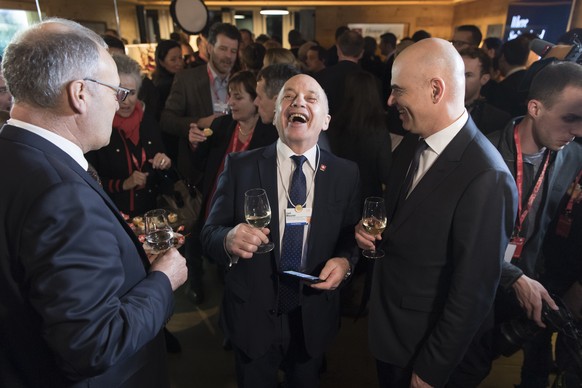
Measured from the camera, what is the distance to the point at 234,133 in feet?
8.70

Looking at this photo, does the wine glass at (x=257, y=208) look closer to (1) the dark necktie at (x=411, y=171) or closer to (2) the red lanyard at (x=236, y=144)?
(1) the dark necktie at (x=411, y=171)

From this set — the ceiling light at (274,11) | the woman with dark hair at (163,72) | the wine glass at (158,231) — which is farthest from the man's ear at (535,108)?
the ceiling light at (274,11)

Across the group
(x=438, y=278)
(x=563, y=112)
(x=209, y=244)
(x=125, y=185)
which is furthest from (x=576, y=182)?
(x=125, y=185)

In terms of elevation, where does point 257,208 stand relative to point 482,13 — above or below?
below

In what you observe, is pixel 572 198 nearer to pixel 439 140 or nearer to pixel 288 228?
pixel 439 140

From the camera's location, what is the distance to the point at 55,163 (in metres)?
0.96

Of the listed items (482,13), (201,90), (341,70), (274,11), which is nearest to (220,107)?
(201,90)

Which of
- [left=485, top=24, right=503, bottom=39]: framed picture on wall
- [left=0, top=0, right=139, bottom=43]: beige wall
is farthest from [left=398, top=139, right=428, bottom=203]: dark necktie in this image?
[left=485, top=24, right=503, bottom=39]: framed picture on wall

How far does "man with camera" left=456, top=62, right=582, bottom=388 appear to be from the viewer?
1687 millimetres

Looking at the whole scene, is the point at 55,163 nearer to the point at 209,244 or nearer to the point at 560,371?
the point at 209,244

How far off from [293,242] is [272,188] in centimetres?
27

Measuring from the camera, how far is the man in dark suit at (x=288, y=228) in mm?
1691

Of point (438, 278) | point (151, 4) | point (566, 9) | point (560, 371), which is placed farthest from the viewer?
point (151, 4)

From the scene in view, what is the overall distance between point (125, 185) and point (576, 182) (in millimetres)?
2744
